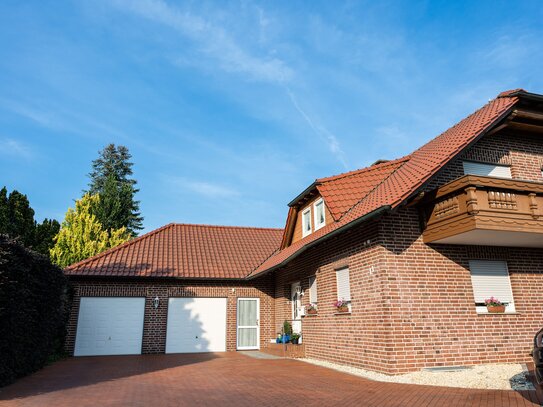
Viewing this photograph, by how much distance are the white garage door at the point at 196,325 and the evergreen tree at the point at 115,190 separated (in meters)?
19.9

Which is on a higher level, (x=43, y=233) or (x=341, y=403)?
(x=43, y=233)

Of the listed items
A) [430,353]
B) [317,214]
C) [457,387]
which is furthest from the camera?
[317,214]

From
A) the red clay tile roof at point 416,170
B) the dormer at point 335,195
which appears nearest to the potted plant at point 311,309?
the red clay tile roof at point 416,170

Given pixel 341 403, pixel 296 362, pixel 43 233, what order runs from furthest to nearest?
1. pixel 43 233
2. pixel 296 362
3. pixel 341 403

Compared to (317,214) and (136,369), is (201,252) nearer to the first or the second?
(317,214)

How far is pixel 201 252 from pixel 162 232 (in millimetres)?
2784

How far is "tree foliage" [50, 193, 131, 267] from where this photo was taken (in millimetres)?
25312

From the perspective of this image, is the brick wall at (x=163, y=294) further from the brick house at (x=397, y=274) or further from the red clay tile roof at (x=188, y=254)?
the red clay tile roof at (x=188, y=254)

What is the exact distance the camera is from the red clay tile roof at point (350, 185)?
12812mm

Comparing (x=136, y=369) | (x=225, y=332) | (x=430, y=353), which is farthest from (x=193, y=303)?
(x=430, y=353)

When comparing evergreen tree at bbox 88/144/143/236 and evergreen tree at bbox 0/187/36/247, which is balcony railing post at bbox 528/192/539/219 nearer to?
evergreen tree at bbox 0/187/36/247

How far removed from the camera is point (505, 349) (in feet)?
32.0

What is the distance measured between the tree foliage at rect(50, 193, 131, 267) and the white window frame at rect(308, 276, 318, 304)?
59.2 feet

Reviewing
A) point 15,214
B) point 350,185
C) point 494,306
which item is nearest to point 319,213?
point 350,185
